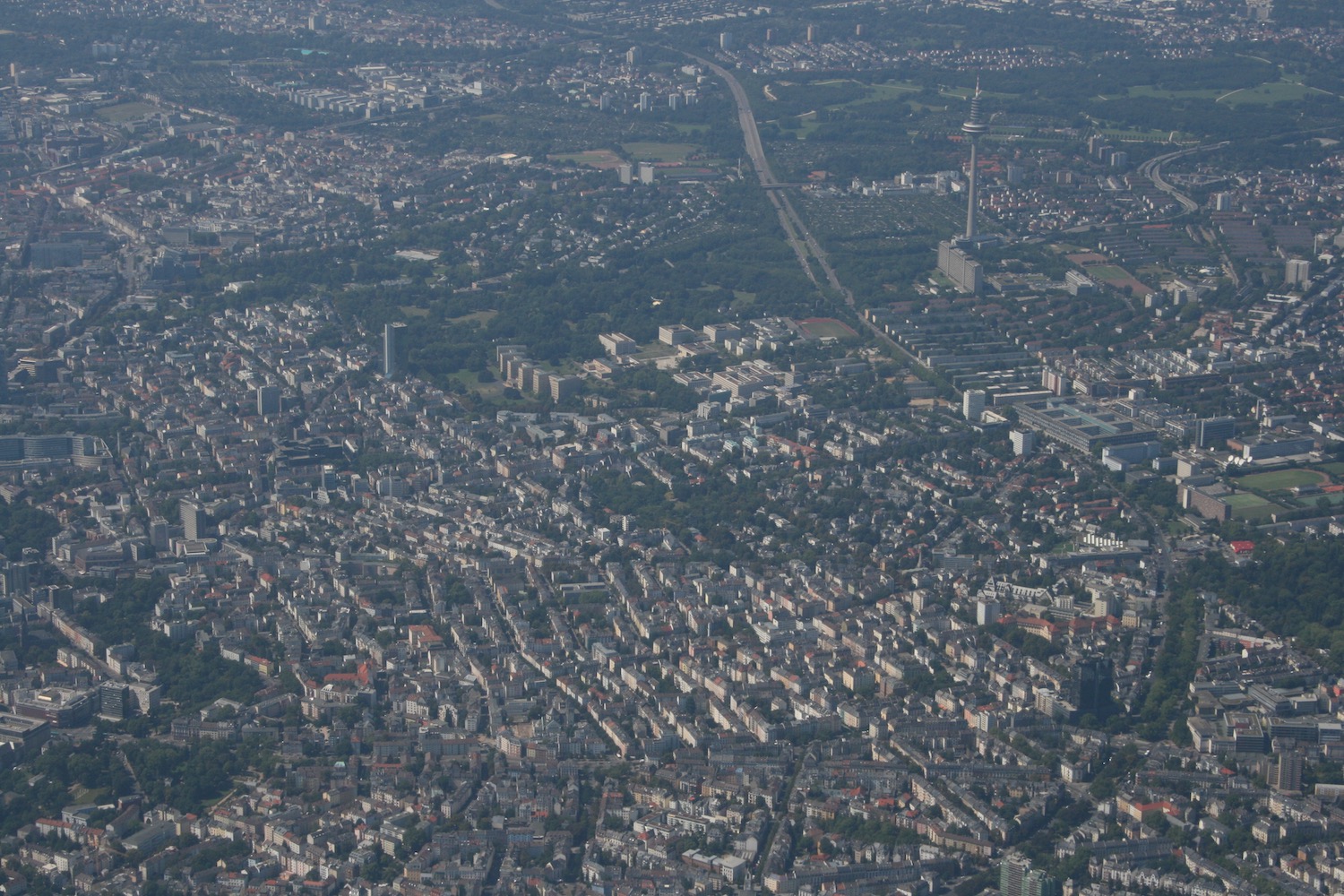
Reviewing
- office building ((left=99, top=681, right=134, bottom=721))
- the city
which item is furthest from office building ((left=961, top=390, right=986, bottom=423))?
office building ((left=99, top=681, right=134, bottom=721))

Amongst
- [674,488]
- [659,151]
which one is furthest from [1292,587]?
[659,151]

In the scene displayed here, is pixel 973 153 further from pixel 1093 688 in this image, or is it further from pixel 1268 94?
pixel 1093 688

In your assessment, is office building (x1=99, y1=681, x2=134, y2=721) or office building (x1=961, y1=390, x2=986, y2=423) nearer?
office building (x1=99, y1=681, x2=134, y2=721)

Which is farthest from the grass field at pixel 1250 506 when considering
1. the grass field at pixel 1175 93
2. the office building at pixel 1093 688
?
the grass field at pixel 1175 93

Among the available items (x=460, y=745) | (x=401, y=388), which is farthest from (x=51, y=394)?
(x=460, y=745)

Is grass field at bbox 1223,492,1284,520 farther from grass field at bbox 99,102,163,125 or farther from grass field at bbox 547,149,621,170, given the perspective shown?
grass field at bbox 99,102,163,125

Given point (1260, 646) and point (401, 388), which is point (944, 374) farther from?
point (1260, 646)
